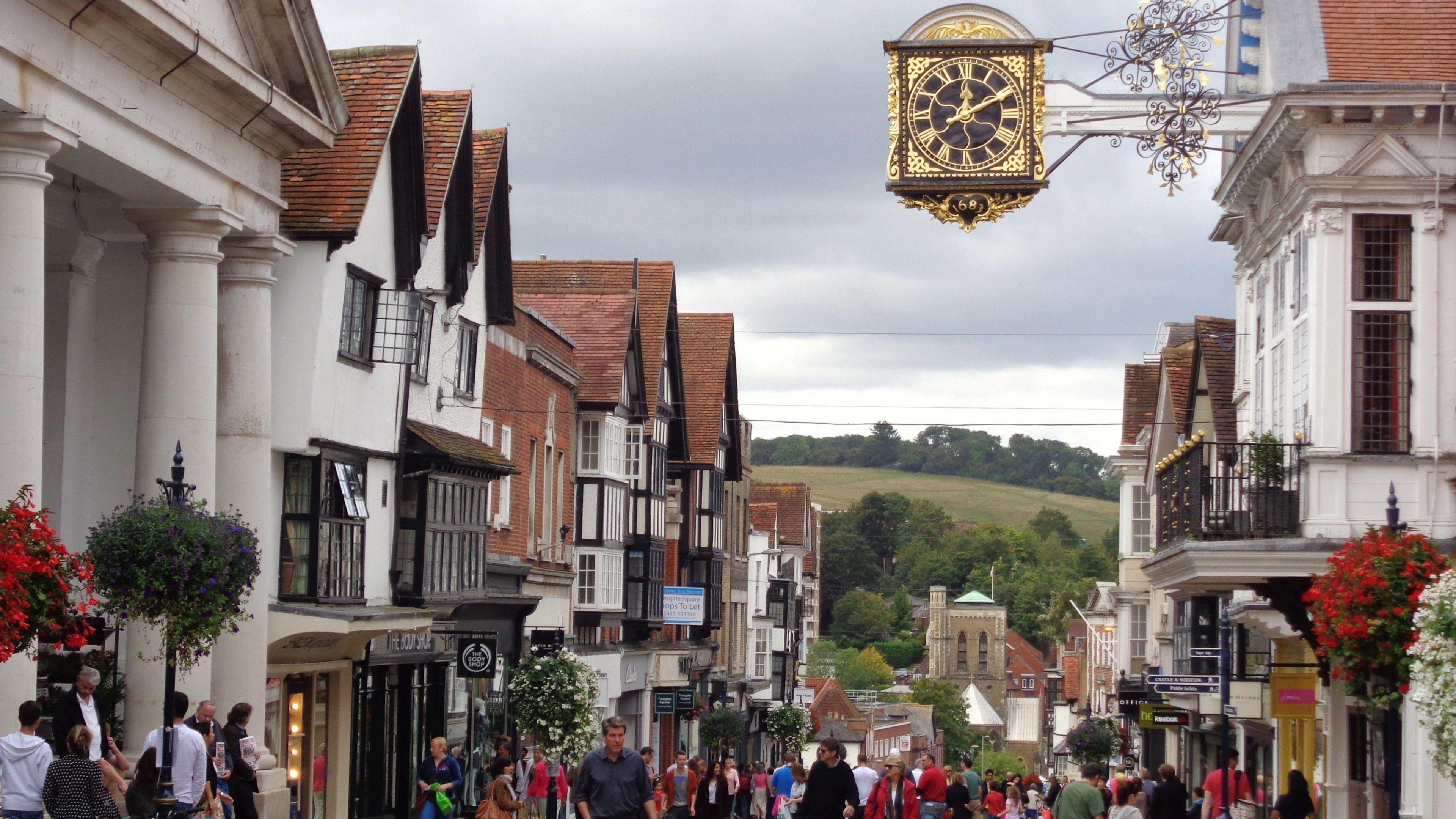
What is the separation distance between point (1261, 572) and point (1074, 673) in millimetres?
103226

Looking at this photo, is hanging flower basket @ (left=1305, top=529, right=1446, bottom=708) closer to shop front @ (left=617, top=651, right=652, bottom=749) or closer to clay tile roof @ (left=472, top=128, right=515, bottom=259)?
clay tile roof @ (left=472, top=128, right=515, bottom=259)

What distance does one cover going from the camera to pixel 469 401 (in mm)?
31516

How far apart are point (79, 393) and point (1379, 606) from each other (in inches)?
550

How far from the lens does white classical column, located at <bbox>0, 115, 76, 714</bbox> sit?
15211 millimetres

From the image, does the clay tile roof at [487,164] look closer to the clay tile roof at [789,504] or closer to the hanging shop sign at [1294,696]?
the hanging shop sign at [1294,696]

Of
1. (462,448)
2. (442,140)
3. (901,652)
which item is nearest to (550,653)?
(462,448)

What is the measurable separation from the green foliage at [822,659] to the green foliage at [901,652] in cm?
3356

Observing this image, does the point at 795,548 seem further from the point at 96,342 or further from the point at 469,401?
the point at 96,342

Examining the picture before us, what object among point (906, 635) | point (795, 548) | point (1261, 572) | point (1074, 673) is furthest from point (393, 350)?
point (906, 635)

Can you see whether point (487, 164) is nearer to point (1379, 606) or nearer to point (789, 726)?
point (1379, 606)

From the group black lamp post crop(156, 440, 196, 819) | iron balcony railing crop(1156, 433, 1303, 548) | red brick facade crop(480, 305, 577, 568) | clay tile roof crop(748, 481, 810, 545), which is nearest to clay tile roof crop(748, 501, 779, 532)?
clay tile roof crop(748, 481, 810, 545)

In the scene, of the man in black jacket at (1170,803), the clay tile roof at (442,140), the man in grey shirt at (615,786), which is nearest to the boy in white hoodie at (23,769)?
the man in grey shirt at (615,786)

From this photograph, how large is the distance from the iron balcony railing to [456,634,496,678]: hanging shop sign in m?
12.5

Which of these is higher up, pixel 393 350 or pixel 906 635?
pixel 393 350
